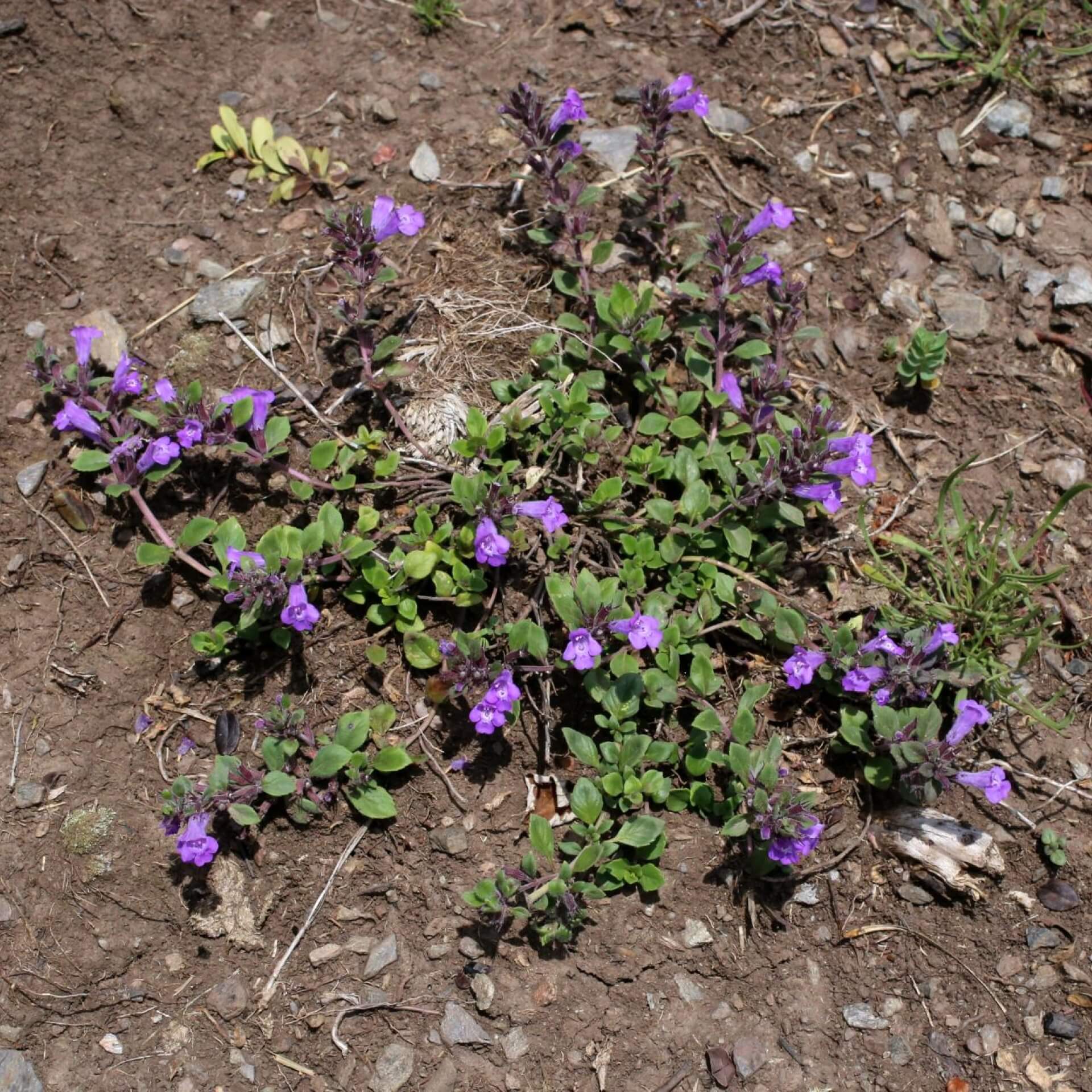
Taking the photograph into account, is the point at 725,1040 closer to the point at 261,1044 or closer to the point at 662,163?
the point at 261,1044

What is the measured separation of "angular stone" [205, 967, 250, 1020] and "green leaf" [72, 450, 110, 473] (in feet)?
6.89

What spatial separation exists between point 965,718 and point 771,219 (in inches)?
93.2

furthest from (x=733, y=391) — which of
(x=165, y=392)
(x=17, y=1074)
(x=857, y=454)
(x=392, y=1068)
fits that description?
(x=17, y=1074)

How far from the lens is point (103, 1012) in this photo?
3570 millimetres

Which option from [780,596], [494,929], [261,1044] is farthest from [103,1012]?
[780,596]

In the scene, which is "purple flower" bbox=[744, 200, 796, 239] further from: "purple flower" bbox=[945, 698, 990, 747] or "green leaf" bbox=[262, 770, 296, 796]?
"green leaf" bbox=[262, 770, 296, 796]

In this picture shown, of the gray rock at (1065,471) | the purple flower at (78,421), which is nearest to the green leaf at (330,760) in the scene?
the purple flower at (78,421)

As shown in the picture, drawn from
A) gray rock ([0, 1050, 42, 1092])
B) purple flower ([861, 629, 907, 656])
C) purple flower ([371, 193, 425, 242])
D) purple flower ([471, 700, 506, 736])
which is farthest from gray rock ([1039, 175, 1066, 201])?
gray rock ([0, 1050, 42, 1092])

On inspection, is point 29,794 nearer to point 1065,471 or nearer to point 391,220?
point 391,220

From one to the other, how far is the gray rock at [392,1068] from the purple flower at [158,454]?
246 cm

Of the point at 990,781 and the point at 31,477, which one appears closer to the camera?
the point at 990,781

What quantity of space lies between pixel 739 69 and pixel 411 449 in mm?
2937

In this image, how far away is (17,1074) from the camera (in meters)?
3.46

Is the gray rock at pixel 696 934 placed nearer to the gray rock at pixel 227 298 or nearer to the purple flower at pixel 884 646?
the purple flower at pixel 884 646
